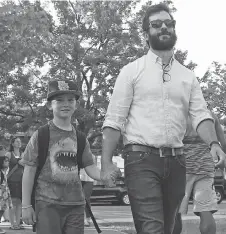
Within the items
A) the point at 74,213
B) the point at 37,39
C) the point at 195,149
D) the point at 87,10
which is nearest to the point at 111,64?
the point at 87,10

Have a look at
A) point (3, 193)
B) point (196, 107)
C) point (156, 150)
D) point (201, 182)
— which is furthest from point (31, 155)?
point (3, 193)

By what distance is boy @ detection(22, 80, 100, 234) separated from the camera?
434cm

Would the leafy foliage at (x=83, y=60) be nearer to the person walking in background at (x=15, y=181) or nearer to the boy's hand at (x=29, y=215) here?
the person walking in background at (x=15, y=181)

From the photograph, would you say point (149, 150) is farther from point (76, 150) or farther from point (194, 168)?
point (194, 168)

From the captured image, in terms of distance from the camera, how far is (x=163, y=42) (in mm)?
4023

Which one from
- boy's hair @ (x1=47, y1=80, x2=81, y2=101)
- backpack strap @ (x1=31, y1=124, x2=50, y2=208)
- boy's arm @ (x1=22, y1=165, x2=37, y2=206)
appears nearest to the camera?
boy's arm @ (x1=22, y1=165, x2=37, y2=206)

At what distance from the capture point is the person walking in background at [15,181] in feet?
34.8

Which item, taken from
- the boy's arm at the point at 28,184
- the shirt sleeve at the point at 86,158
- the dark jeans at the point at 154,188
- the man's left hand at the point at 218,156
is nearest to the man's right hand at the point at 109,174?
the dark jeans at the point at 154,188

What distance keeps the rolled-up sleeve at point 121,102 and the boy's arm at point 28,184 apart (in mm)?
862

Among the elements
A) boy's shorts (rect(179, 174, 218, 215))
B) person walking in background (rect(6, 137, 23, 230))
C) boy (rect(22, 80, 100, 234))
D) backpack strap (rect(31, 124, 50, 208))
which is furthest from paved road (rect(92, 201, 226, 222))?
backpack strap (rect(31, 124, 50, 208))

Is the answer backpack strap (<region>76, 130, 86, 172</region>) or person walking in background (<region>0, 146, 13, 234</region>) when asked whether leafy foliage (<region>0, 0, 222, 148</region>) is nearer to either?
person walking in background (<region>0, 146, 13, 234</region>)

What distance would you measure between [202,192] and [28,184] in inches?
82.8

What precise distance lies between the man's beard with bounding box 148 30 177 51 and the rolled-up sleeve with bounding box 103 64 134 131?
0.86ft

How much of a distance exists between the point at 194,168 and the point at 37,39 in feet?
23.2
